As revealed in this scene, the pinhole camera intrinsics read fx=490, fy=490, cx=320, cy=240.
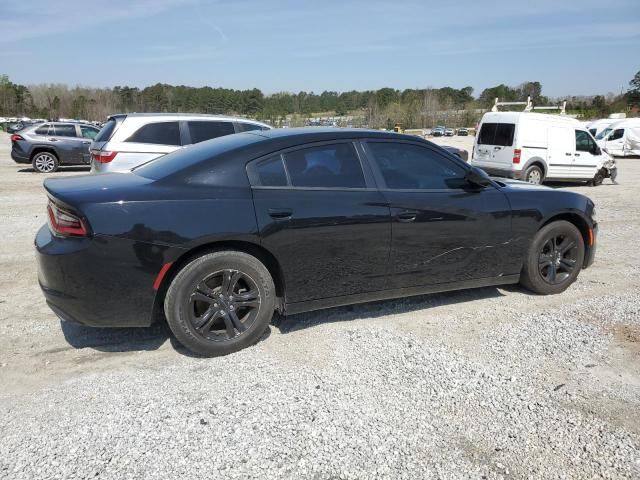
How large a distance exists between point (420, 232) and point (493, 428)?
166cm

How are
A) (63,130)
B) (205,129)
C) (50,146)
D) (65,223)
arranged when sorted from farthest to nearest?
1. (63,130)
2. (50,146)
3. (205,129)
4. (65,223)

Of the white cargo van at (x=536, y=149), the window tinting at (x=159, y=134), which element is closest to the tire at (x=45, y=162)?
the window tinting at (x=159, y=134)

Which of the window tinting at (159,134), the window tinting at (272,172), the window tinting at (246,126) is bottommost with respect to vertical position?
the window tinting at (272,172)

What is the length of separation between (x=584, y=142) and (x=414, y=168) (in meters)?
12.1

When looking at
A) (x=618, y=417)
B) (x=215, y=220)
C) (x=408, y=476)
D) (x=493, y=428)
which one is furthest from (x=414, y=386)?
(x=215, y=220)

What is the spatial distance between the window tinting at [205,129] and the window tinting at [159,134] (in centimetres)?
27

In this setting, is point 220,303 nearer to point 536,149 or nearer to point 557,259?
point 557,259

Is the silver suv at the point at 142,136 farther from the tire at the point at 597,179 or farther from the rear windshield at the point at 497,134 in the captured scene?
the tire at the point at 597,179

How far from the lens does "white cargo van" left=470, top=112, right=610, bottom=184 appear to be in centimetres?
1270

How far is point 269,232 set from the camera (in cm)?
346

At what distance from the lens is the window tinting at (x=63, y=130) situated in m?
16.5

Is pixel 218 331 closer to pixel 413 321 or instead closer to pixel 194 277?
pixel 194 277

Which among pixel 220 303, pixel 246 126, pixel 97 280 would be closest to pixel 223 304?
pixel 220 303

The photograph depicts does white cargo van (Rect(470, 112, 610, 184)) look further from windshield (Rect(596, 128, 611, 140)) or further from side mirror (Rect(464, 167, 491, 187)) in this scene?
windshield (Rect(596, 128, 611, 140))
